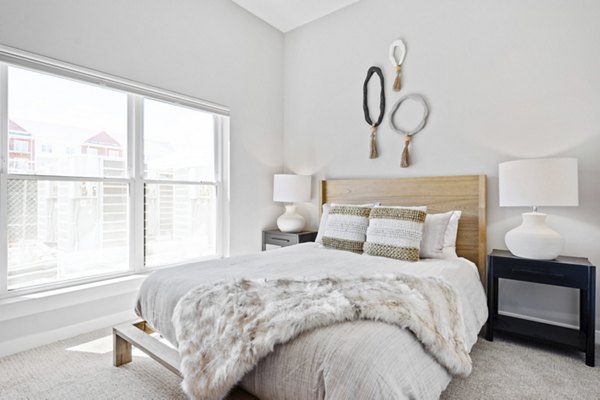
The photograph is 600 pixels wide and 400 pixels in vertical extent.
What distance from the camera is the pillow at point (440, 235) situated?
2.47 metres

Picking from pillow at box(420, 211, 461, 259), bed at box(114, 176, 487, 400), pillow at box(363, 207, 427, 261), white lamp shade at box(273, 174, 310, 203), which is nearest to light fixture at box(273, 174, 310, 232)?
white lamp shade at box(273, 174, 310, 203)

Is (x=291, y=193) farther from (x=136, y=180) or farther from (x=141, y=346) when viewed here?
(x=141, y=346)

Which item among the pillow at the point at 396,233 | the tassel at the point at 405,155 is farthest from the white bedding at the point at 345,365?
the tassel at the point at 405,155

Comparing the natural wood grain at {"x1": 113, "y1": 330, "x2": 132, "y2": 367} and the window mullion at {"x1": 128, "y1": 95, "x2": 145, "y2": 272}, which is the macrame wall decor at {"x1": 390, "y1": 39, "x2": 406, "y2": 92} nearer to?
the window mullion at {"x1": 128, "y1": 95, "x2": 145, "y2": 272}

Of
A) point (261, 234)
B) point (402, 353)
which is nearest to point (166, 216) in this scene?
point (261, 234)

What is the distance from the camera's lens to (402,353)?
1131 mm

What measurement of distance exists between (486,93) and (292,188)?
2034 millimetres

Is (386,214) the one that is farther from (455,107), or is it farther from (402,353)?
(402,353)

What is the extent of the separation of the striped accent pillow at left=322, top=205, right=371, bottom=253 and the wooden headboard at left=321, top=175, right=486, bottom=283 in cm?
41

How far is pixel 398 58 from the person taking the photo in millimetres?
3152

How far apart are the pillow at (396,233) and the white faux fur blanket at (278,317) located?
0.74 m

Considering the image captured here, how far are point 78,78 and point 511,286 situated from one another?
3742 millimetres

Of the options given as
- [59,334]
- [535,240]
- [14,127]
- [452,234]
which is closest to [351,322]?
[535,240]

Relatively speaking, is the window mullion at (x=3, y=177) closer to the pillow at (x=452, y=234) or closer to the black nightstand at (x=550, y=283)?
the pillow at (x=452, y=234)
